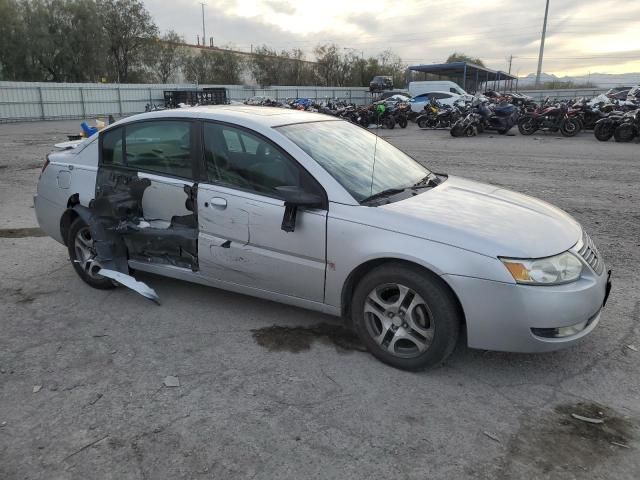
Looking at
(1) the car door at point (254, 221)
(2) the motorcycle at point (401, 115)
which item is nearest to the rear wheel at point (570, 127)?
(2) the motorcycle at point (401, 115)

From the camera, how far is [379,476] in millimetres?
2420

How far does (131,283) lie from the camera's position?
14.2 ft

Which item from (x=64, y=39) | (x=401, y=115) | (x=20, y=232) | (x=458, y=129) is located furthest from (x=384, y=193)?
(x=64, y=39)

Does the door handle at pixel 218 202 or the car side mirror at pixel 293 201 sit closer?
the car side mirror at pixel 293 201

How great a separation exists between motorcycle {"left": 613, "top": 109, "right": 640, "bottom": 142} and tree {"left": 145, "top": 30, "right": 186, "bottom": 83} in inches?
1918

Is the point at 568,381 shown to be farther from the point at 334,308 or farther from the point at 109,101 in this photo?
the point at 109,101

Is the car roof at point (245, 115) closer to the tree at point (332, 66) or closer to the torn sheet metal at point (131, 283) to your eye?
the torn sheet metal at point (131, 283)

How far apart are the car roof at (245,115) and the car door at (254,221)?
86 millimetres

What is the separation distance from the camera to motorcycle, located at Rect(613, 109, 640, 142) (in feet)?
52.7

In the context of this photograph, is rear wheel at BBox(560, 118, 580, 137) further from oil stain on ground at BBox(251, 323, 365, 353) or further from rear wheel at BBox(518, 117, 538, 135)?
oil stain on ground at BBox(251, 323, 365, 353)

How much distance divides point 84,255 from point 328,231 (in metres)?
2.55

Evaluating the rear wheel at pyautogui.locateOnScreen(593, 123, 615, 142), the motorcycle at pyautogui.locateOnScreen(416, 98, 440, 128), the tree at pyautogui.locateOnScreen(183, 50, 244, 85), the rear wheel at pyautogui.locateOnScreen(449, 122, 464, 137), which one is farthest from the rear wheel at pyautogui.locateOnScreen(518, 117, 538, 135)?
the tree at pyautogui.locateOnScreen(183, 50, 244, 85)

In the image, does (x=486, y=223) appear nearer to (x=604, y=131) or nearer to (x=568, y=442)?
(x=568, y=442)

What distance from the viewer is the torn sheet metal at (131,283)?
4262mm
